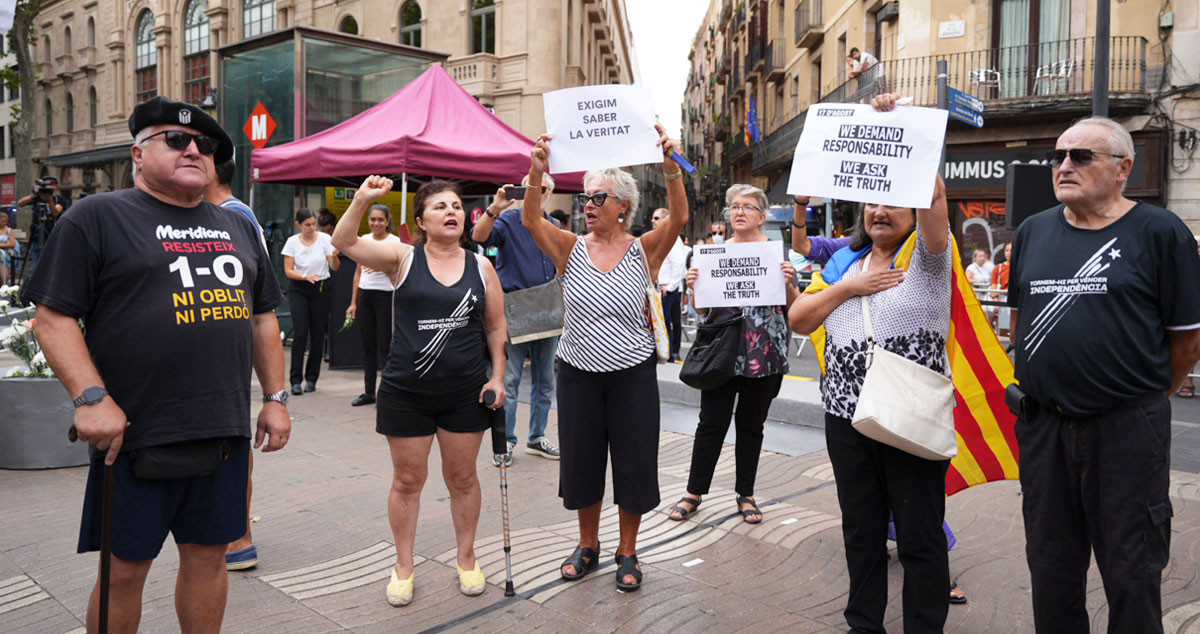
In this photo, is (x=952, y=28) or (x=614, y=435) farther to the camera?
(x=952, y=28)

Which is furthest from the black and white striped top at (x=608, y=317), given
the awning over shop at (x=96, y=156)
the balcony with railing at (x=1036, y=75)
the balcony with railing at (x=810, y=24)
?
the awning over shop at (x=96, y=156)

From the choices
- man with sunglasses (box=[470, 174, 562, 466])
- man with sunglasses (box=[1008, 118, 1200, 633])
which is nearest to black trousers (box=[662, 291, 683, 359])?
man with sunglasses (box=[470, 174, 562, 466])

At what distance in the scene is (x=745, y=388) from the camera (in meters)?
5.05

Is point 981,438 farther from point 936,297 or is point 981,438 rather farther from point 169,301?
point 169,301

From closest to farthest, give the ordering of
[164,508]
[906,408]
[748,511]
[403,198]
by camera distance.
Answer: [164,508] → [906,408] → [748,511] → [403,198]

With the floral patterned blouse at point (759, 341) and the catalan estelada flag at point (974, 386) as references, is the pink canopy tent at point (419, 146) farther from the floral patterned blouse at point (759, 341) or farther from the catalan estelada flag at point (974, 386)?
the catalan estelada flag at point (974, 386)

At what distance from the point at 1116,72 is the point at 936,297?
60.9ft

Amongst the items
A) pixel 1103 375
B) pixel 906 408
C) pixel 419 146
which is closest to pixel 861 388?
pixel 906 408

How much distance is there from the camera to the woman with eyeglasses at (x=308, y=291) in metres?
9.05

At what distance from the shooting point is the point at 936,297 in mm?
3303

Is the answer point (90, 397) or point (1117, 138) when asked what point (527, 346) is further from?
point (1117, 138)

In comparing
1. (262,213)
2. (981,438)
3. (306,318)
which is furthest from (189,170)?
(262,213)

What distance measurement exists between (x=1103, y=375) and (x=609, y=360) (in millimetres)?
1994

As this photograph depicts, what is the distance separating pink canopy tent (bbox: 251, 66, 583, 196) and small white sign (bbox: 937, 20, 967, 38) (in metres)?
13.6
